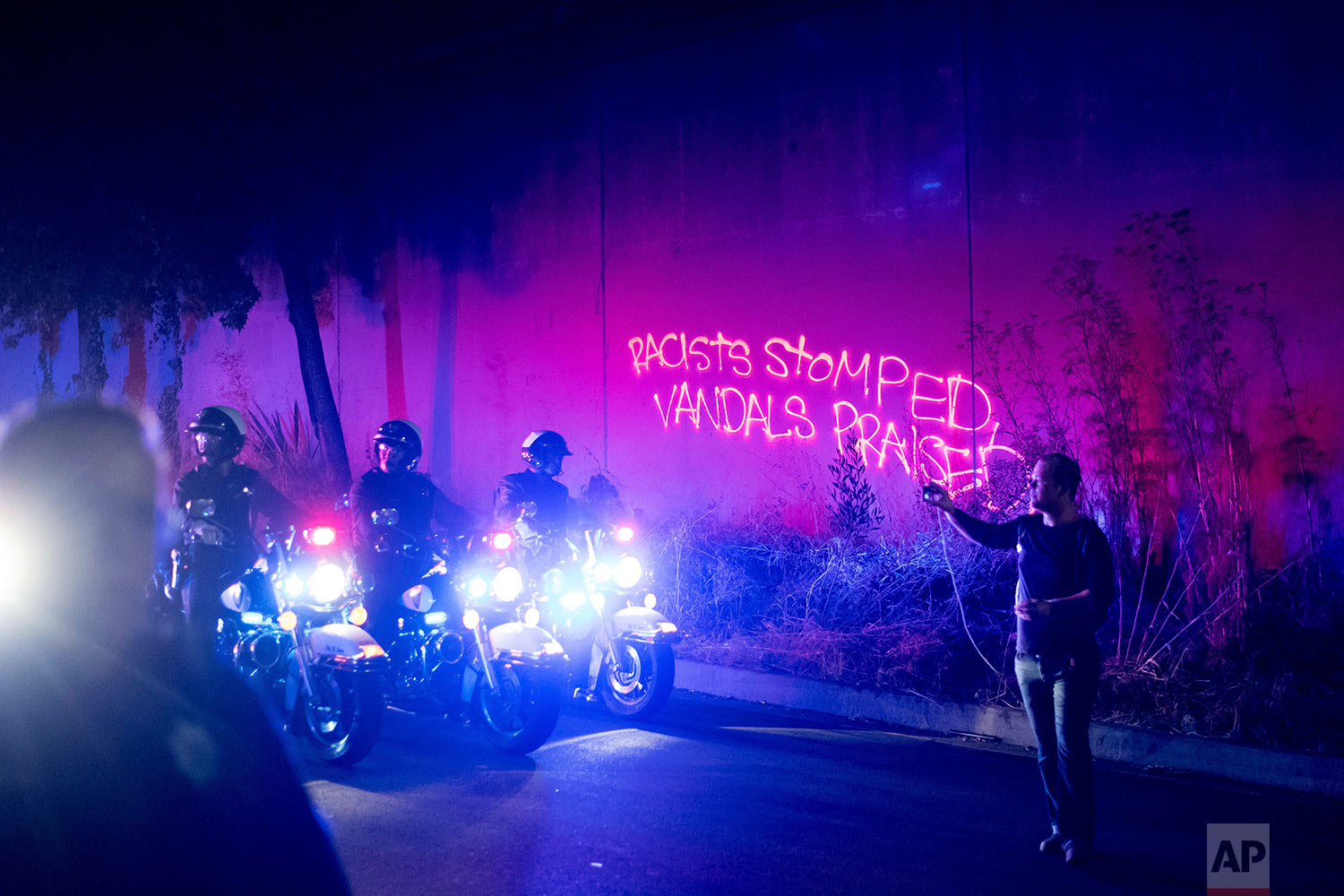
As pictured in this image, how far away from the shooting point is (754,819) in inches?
208

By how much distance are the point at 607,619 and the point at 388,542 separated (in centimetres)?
154

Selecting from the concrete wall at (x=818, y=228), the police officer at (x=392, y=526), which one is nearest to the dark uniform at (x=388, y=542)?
the police officer at (x=392, y=526)

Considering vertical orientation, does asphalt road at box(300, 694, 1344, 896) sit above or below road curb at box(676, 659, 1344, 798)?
below

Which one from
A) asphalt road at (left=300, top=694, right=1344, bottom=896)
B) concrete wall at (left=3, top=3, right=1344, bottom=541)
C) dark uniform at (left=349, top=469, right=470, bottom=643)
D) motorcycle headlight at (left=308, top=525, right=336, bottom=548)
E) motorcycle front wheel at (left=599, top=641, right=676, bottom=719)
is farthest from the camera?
concrete wall at (left=3, top=3, right=1344, bottom=541)

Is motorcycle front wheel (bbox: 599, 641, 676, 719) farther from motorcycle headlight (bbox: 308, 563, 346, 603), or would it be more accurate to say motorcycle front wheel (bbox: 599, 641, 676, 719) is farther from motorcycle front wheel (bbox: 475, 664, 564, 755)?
motorcycle headlight (bbox: 308, 563, 346, 603)

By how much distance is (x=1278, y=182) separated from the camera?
927 centimetres

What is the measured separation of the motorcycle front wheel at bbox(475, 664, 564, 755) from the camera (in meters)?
6.25

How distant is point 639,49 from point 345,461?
710 cm

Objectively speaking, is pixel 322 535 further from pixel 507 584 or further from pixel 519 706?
pixel 519 706

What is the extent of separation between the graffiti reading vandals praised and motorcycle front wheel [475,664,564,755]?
16.2ft

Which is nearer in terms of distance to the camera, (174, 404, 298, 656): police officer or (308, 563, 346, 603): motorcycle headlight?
(308, 563, 346, 603): motorcycle headlight

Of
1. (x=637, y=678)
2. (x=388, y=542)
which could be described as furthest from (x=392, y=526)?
(x=637, y=678)

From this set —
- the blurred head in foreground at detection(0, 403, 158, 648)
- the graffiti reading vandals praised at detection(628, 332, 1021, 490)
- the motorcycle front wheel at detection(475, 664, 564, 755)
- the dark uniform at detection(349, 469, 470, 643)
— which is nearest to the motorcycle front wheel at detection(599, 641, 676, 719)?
the motorcycle front wheel at detection(475, 664, 564, 755)

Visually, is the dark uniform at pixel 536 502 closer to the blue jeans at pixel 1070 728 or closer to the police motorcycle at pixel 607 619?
the police motorcycle at pixel 607 619
